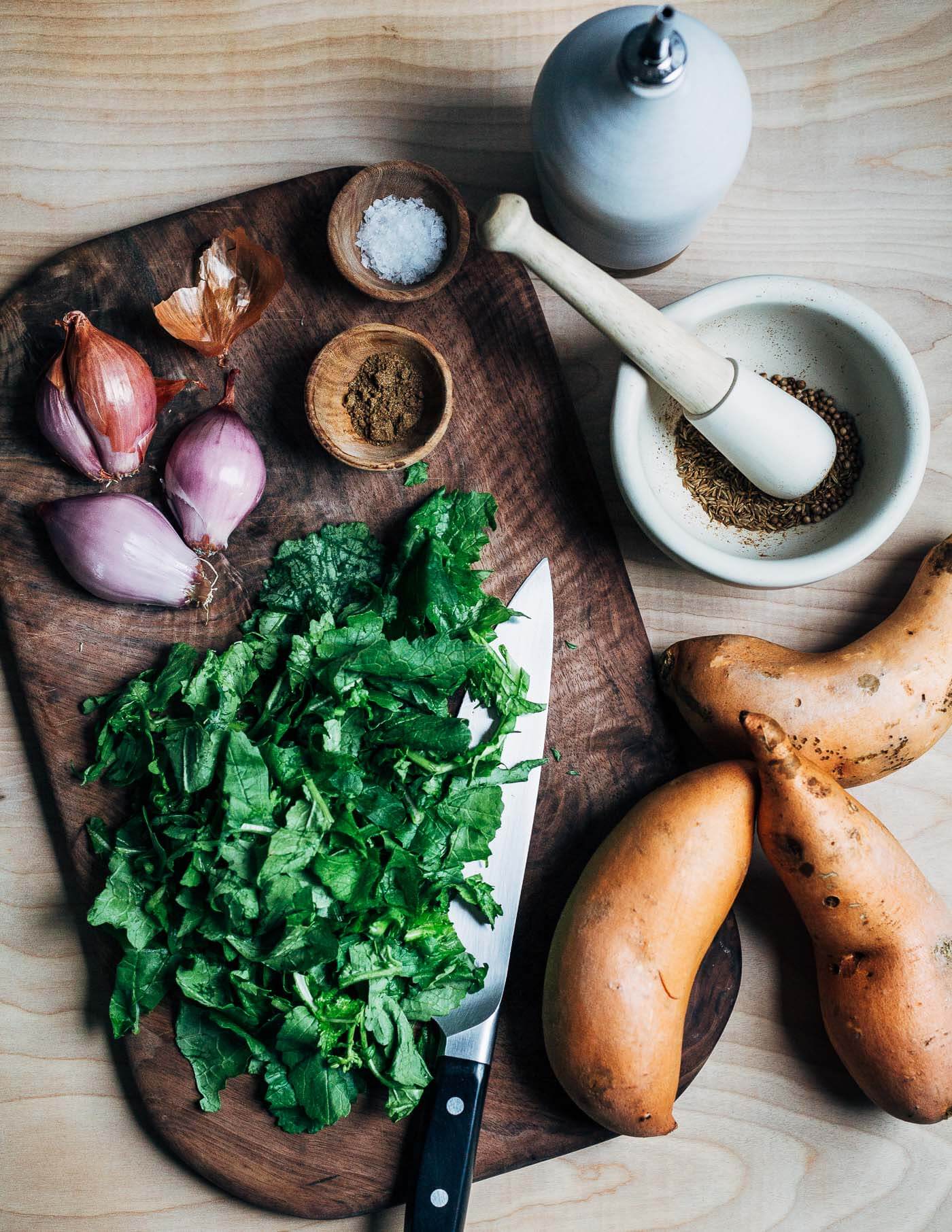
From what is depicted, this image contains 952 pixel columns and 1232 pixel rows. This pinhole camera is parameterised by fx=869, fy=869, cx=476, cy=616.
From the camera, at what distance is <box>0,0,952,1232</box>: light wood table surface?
111cm

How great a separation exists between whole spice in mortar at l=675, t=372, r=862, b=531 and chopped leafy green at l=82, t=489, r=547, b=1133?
302 millimetres

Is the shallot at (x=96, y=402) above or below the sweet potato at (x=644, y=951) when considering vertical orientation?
above

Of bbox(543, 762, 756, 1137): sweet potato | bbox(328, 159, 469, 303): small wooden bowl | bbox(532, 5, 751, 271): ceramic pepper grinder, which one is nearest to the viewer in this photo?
bbox(532, 5, 751, 271): ceramic pepper grinder

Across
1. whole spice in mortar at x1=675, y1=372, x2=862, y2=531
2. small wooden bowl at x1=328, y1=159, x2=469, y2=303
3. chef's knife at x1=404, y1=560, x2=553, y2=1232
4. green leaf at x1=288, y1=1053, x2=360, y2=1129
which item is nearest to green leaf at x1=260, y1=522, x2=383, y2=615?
chef's knife at x1=404, y1=560, x2=553, y2=1232

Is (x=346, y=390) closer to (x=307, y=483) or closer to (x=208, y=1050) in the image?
(x=307, y=483)

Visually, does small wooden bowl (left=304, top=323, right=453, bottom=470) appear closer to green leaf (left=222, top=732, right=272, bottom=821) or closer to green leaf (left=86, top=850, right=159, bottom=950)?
green leaf (left=222, top=732, right=272, bottom=821)

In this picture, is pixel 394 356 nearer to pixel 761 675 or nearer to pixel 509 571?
pixel 509 571

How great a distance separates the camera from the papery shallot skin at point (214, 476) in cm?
106

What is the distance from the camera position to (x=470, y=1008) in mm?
A: 1030

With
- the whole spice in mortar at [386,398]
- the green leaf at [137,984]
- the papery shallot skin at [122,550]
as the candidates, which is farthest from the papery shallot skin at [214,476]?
the green leaf at [137,984]

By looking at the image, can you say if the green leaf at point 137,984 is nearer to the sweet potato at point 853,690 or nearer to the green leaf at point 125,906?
the green leaf at point 125,906

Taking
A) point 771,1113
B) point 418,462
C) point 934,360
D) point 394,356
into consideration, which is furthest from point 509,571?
point 771,1113

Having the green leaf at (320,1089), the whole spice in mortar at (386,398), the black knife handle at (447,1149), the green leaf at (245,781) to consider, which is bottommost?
the black knife handle at (447,1149)

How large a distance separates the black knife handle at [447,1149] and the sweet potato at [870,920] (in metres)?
0.44
